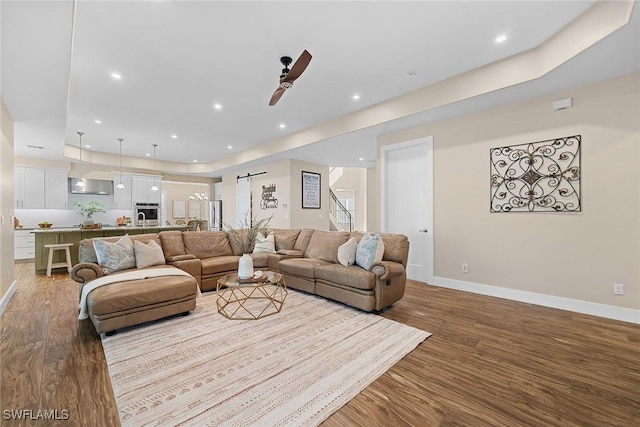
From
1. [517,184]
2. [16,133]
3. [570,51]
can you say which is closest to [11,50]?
[16,133]

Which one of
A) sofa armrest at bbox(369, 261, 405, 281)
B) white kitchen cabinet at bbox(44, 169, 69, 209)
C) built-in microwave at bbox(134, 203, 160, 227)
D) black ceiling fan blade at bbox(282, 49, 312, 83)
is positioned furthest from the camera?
built-in microwave at bbox(134, 203, 160, 227)

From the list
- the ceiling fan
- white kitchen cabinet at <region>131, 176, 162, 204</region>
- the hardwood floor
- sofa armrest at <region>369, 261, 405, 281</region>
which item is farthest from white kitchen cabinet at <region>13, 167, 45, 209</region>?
sofa armrest at <region>369, 261, 405, 281</region>

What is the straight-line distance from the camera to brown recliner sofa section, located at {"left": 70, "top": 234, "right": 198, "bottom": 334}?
2598 millimetres

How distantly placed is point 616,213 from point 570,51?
1909 mm

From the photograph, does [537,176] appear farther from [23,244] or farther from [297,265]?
[23,244]

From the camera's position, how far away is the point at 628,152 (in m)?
3.01

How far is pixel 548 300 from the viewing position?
3.52 m

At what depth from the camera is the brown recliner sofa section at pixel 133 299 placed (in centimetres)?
260

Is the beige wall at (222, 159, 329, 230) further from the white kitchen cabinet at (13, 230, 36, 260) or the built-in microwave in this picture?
the white kitchen cabinet at (13, 230, 36, 260)

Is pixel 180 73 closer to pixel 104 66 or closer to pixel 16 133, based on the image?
pixel 104 66

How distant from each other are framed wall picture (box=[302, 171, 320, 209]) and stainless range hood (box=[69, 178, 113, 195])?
618cm

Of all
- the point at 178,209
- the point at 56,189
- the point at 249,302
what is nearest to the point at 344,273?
the point at 249,302

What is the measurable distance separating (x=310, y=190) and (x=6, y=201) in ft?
19.3

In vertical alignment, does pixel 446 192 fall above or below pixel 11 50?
below
